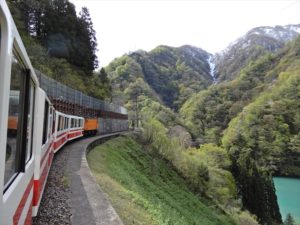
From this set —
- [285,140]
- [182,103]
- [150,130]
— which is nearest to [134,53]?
[182,103]

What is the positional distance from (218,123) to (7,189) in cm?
12614

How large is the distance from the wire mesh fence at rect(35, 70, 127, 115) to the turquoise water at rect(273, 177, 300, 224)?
29.5 metres

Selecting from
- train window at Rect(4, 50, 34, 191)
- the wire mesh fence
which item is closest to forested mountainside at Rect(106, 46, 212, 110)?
the wire mesh fence

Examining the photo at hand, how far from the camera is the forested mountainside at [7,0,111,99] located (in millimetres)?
38484

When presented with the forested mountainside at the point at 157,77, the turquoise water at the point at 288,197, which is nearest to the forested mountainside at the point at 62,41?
the turquoise water at the point at 288,197

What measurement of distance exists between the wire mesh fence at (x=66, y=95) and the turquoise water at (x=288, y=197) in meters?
29.5

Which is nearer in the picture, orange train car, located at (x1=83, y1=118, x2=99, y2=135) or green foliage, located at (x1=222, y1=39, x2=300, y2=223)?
orange train car, located at (x1=83, y1=118, x2=99, y2=135)

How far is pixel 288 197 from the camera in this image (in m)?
61.6

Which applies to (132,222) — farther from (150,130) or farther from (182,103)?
(182,103)

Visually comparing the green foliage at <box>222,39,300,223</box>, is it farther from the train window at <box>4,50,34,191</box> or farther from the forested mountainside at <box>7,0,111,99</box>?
the train window at <box>4,50,34,191</box>

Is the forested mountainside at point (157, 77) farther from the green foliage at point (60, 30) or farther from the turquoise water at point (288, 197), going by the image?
the green foliage at point (60, 30)

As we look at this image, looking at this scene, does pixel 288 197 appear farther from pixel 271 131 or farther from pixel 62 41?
pixel 62 41

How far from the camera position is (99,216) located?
6688mm

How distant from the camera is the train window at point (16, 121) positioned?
2.47 m
